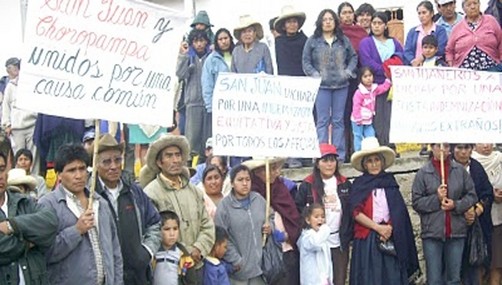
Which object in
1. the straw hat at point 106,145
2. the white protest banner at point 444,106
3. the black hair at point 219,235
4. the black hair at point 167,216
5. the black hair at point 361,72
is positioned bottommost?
the black hair at point 219,235

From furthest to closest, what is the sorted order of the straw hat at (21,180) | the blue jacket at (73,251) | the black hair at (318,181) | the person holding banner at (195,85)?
1. the person holding banner at (195,85)
2. the black hair at (318,181)
3. the straw hat at (21,180)
4. the blue jacket at (73,251)

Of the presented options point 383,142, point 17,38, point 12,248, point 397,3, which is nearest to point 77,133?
point 383,142

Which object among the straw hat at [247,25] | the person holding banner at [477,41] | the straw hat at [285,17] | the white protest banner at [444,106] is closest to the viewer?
the white protest banner at [444,106]

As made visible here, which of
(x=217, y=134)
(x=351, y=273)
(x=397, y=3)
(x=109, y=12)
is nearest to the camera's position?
(x=109, y=12)

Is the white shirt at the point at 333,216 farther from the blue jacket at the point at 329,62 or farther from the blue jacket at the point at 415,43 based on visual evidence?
the blue jacket at the point at 415,43

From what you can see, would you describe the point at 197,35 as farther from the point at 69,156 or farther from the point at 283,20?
the point at 69,156

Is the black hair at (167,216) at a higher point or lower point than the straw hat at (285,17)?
lower

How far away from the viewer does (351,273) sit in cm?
916

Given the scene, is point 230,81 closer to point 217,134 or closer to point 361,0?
point 217,134

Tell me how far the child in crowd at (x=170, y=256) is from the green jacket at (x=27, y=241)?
130cm

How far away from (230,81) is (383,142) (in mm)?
3577

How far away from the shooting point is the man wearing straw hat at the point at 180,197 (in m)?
7.75

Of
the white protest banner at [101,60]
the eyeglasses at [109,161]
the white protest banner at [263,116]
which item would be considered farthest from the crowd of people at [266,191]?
the white protest banner at [101,60]

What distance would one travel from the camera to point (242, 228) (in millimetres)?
8297
